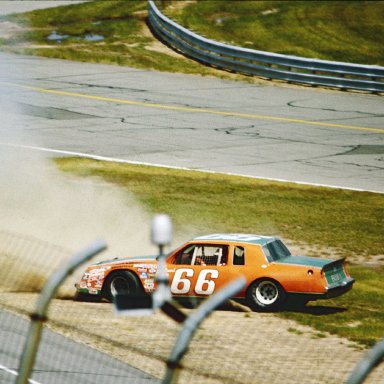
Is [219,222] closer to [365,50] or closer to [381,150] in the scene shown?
[381,150]

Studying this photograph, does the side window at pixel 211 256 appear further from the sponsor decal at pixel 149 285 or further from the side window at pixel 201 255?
the sponsor decal at pixel 149 285

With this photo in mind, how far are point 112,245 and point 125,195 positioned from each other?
300 centimetres

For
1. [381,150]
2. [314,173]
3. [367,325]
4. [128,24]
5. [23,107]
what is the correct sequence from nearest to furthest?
[367,325] < [314,173] < [381,150] < [23,107] < [128,24]

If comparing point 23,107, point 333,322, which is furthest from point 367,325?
point 23,107

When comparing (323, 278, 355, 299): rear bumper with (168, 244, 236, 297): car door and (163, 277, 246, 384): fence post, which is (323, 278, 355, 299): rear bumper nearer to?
(168, 244, 236, 297): car door

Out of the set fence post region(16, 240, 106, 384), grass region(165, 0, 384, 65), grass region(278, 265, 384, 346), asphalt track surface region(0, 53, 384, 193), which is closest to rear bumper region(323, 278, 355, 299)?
grass region(278, 265, 384, 346)

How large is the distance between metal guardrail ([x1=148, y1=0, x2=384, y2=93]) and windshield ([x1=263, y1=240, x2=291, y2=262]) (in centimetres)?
1892

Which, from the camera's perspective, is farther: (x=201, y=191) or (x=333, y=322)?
(x=201, y=191)

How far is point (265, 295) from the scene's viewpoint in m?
15.3

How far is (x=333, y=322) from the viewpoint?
14.8m

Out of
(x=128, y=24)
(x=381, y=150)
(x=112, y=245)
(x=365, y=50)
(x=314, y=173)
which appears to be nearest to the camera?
(x=112, y=245)

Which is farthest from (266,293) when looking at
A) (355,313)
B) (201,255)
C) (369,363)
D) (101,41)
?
(101,41)

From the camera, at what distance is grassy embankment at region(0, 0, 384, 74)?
3903 cm

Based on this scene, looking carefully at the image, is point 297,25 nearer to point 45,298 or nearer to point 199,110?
point 199,110
